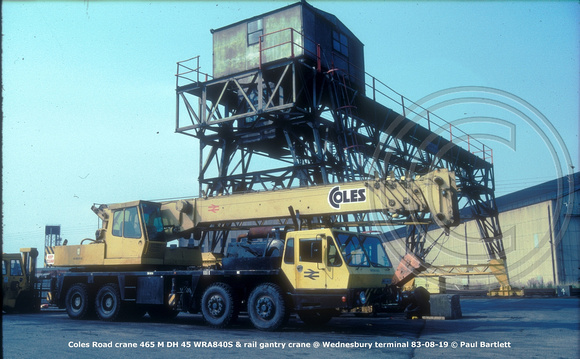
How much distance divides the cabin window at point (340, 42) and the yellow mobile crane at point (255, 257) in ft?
28.5

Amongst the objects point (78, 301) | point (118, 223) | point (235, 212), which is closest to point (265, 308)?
point (235, 212)

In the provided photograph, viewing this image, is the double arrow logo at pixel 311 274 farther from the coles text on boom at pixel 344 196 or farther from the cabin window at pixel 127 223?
the cabin window at pixel 127 223

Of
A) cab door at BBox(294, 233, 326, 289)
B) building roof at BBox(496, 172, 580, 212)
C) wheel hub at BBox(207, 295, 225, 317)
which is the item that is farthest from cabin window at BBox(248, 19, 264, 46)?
building roof at BBox(496, 172, 580, 212)

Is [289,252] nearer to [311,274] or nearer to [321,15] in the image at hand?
[311,274]

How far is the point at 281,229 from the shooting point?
487 inches

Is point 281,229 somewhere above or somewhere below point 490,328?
above

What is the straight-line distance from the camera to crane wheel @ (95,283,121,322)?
46.6 feet

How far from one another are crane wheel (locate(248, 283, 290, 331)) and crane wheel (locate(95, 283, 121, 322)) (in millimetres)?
4596

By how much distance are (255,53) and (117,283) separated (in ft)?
31.5

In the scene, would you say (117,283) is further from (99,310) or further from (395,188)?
(395,188)

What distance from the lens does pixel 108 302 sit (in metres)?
14.5

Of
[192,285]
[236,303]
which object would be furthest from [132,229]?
[236,303]

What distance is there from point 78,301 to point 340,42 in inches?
530

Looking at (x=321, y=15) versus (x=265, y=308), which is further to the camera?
(x=321, y=15)
